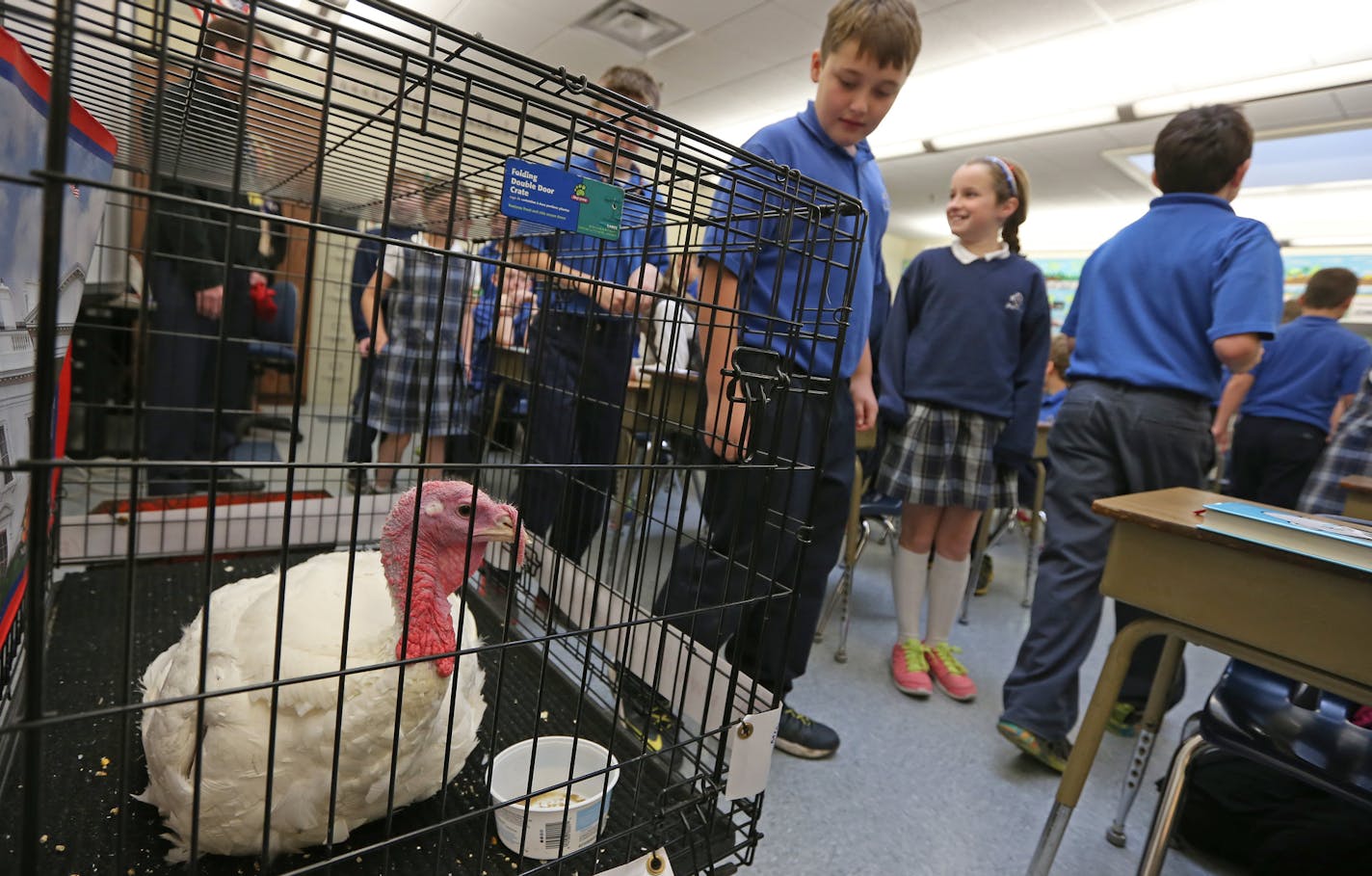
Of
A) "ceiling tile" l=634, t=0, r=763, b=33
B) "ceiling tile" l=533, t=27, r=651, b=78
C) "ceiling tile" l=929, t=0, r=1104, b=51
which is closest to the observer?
"ceiling tile" l=929, t=0, r=1104, b=51

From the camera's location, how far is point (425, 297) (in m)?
2.14

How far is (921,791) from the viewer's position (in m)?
1.43

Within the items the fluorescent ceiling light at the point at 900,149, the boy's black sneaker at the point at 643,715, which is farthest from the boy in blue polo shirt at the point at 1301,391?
the fluorescent ceiling light at the point at 900,149

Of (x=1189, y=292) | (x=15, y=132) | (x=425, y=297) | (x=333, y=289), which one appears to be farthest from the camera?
(x=333, y=289)

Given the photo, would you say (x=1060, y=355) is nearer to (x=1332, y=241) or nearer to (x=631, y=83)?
(x=631, y=83)

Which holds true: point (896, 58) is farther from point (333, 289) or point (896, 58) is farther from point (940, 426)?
point (333, 289)

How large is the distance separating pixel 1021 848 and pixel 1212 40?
13.9ft

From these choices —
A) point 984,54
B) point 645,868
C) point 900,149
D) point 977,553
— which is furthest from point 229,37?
point 900,149

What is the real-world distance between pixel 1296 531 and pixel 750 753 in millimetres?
852

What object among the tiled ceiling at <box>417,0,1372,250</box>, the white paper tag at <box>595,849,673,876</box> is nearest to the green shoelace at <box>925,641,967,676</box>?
the white paper tag at <box>595,849,673,876</box>

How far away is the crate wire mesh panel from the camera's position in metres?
0.53

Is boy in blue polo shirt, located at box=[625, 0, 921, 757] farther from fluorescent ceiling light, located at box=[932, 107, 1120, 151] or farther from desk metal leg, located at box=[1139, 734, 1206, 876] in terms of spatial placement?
fluorescent ceiling light, located at box=[932, 107, 1120, 151]

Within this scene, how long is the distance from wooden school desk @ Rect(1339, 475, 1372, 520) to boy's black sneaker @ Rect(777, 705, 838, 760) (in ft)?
4.47

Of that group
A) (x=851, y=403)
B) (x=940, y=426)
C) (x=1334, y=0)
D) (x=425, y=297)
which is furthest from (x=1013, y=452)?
(x=1334, y=0)
